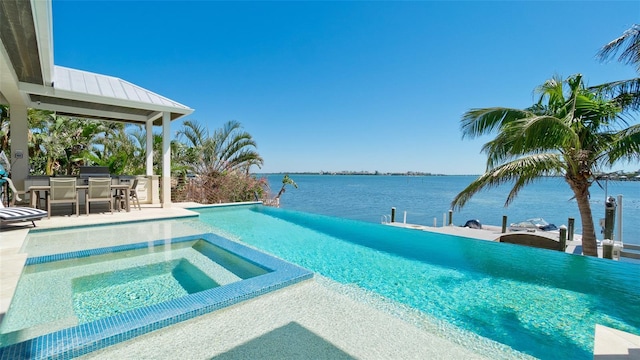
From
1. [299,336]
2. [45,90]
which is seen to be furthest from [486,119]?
[45,90]

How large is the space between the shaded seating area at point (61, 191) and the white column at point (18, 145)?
7.50ft

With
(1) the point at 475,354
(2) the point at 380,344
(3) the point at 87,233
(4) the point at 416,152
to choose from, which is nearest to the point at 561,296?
(1) the point at 475,354

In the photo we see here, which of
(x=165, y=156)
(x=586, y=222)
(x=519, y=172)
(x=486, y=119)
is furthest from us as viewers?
(x=165, y=156)

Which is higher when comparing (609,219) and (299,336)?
(609,219)

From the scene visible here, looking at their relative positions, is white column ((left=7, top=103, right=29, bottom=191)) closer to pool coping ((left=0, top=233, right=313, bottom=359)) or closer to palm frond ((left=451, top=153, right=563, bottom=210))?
pool coping ((left=0, top=233, right=313, bottom=359))

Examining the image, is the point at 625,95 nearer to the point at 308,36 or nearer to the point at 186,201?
the point at 308,36

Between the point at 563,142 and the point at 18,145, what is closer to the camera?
the point at 563,142

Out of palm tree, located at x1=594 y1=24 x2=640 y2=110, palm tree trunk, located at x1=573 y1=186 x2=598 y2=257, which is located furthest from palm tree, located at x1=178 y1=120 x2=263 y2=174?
palm tree, located at x1=594 y1=24 x2=640 y2=110

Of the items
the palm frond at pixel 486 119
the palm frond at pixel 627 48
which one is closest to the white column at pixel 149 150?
the palm frond at pixel 486 119

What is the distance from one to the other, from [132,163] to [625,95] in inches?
720

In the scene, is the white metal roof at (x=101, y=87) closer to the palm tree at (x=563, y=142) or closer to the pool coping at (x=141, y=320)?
the pool coping at (x=141, y=320)

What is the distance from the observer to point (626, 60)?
20.9 ft

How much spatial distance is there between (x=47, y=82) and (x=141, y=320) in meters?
7.91

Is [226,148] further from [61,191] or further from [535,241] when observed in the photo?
[535,241]
